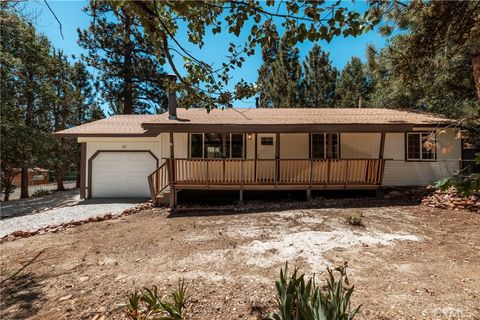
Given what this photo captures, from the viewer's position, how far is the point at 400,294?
323 cm

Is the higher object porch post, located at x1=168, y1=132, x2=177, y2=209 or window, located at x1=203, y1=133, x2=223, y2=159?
window, located at x1=203, y1=133, x2=223, y2=159

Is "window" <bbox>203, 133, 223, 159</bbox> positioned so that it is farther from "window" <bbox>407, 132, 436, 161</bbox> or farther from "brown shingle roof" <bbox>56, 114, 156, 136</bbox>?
"window" <bbox>407, 132, 436, 161</bbox>

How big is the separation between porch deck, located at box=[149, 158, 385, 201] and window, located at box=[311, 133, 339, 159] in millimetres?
1859

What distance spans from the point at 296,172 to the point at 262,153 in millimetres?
2083

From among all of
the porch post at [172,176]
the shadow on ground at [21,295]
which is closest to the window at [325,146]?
the porch post at [172,176]

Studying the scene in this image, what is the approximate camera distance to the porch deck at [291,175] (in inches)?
344

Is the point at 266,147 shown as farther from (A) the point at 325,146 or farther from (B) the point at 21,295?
(B) the point at 21,295

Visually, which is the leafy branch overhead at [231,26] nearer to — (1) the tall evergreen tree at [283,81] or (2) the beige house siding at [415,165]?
(2) the beige house siding at [415,165]

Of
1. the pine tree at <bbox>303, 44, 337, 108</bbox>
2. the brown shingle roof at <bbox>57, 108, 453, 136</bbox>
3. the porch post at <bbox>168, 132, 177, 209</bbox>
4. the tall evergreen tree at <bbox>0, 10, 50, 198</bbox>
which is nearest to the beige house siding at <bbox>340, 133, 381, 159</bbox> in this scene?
the brown shingle roof at <bbox>57, 108, 453, 136</bbox>

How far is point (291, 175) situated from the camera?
355 inches

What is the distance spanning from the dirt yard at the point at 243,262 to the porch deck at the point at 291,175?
5.86 ft

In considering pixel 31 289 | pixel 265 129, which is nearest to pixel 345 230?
pixel 265 129

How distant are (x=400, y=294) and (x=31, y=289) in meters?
5.04

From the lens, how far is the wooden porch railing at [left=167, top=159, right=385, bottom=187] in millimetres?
8734
